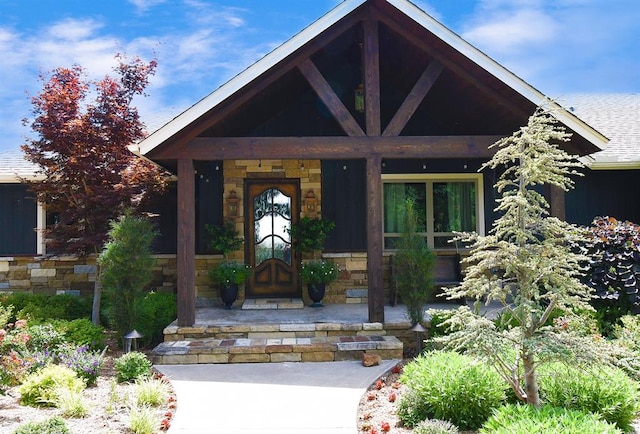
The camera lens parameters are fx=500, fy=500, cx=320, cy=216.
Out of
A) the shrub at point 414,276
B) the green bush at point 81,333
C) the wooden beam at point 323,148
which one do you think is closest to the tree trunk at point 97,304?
the green bush at point 81,333

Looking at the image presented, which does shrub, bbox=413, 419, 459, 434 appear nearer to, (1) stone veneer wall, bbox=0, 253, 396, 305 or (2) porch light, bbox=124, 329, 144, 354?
(2) porch light, bbox=124, 329, 144, 354

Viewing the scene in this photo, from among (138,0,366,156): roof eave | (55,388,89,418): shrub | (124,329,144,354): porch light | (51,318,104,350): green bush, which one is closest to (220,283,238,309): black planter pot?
(124,329,144,354): porch light

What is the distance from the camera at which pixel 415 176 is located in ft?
32.1

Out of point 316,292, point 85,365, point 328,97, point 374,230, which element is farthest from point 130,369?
point 328,97

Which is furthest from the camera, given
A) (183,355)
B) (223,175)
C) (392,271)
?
(223,175)

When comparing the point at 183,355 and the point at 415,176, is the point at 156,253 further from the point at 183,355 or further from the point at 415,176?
the point at 415,176

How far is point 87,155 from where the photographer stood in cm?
832

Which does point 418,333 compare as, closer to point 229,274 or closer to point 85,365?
point 229,274

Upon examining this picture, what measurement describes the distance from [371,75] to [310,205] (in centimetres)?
319

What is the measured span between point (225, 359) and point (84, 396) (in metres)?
1.76

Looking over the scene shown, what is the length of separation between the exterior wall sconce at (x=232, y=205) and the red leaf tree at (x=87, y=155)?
1.26 metres

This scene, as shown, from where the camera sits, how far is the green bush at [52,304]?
843cm

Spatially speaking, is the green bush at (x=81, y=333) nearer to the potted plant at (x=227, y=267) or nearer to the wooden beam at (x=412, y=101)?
the potted plant at (x=227, y=267)

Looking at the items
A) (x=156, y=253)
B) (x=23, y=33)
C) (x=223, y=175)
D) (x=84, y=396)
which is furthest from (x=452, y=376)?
(x=23, y=33)
